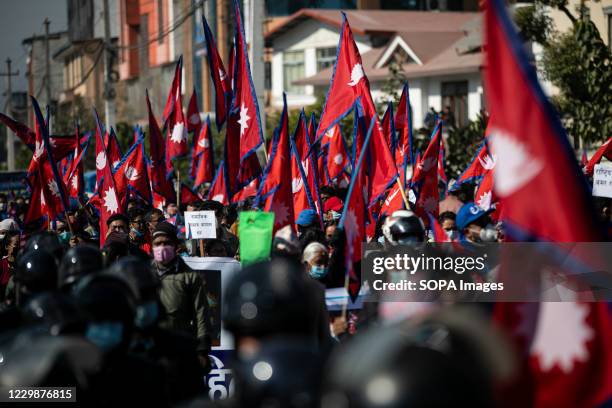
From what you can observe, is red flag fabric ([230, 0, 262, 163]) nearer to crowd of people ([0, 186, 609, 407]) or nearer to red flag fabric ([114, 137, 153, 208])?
red flag fabric ([114, 137, 153, 208])

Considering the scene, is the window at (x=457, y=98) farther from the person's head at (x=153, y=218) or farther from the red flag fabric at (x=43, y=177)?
the person's head at (x=153, y=218)

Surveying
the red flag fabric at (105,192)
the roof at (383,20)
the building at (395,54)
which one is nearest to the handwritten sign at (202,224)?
the red flag fabric at (105,192)

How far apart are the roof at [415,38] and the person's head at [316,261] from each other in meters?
29.6

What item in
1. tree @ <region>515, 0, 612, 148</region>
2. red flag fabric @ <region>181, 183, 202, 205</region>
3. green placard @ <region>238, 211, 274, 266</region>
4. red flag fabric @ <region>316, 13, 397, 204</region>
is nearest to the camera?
green placard @ <region>238, 211, 274, 266</region>

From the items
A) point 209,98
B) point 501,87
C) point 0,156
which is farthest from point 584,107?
point 0,156

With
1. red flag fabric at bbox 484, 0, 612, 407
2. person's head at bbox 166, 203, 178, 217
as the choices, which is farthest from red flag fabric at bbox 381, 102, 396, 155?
red flag fabric at bbox 484, 0, 612, 407

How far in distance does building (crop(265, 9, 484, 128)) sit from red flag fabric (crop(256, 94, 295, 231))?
2416 centimetres

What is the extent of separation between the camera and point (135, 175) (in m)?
15.5

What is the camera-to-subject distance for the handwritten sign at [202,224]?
10.9 m

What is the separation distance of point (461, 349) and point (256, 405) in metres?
0.62

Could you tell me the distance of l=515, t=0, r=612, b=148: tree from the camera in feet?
65.1

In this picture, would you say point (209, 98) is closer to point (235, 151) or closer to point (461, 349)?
point (235, 151)

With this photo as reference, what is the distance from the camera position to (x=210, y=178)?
1772 cm

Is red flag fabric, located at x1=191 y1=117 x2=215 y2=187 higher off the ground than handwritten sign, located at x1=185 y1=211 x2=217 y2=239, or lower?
higher
